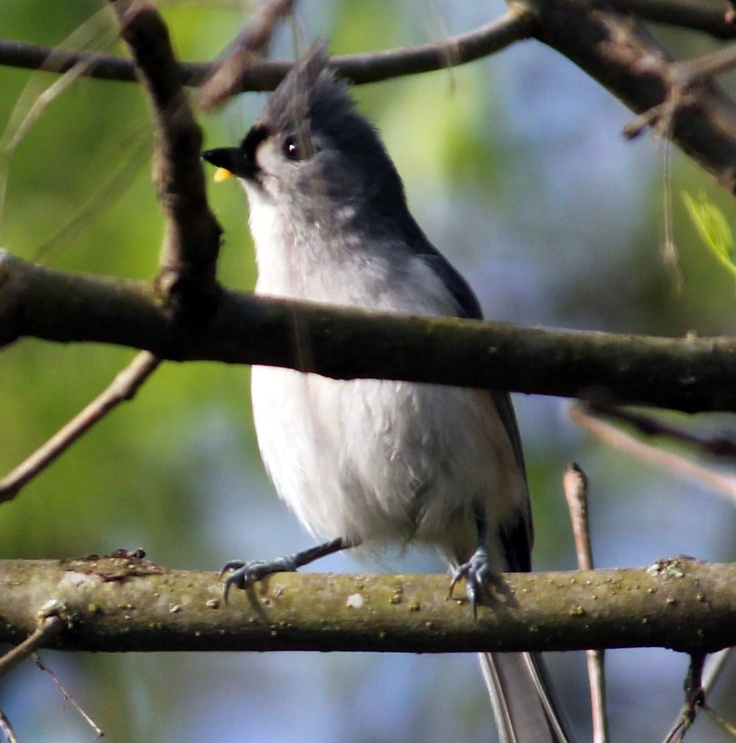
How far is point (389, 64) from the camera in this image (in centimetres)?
281

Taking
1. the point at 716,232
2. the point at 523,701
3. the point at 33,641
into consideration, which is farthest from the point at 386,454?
the point at 716,232

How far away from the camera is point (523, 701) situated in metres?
3.66

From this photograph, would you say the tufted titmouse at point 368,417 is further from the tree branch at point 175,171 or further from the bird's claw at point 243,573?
the tree branch at point 175,171

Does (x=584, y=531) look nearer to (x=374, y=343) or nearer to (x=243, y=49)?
(x=374, y=343)

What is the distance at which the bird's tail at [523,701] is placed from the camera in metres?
3.59

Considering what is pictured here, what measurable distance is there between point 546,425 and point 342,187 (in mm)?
1698

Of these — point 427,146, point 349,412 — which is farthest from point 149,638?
point 427,146

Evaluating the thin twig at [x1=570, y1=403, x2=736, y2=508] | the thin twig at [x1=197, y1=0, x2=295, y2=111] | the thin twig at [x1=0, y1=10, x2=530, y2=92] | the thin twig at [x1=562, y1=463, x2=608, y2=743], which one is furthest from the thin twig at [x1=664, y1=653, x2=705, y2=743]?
the thin twig at [x1=197, y1=0, x2=295, y2=111]

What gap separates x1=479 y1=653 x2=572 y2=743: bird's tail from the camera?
359cm

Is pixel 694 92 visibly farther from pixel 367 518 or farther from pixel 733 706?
pixel 733 706

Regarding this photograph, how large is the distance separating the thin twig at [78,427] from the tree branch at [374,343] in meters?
0.15

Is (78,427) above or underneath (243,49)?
Answer: underneath

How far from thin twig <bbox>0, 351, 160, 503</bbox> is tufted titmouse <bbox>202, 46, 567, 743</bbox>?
1525 millimetres

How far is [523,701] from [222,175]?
1968mm
